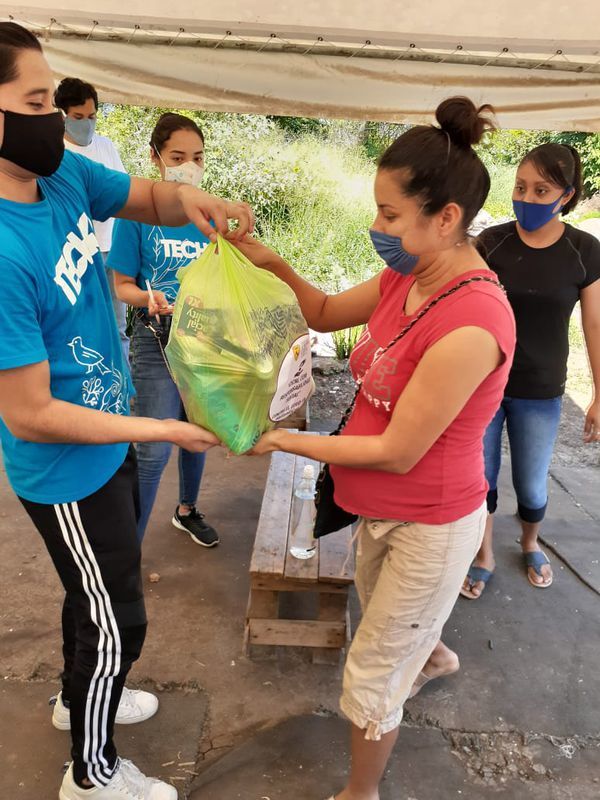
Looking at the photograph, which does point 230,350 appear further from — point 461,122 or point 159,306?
point 159,306

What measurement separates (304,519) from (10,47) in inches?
76.4

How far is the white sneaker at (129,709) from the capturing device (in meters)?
2.14

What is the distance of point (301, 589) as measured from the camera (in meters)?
2.40

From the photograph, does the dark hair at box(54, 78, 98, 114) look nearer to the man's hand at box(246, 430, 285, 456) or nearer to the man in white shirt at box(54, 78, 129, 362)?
the man in white shirt at box(54, 78, 129, 362)

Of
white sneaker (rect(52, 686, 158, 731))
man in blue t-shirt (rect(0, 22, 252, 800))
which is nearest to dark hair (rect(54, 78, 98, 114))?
man in blue t-shirt (rect(0, 22, 252, 800))

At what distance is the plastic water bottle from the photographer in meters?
2.50

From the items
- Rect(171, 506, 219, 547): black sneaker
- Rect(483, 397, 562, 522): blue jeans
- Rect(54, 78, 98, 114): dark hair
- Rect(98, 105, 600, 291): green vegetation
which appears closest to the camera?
Rect(483, 397, 562, 522): blue jeans

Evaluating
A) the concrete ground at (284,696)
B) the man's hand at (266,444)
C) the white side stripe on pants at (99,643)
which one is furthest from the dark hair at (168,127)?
the concrete ground at (284,696)

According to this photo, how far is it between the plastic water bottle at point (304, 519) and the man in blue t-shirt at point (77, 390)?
3.00 feet

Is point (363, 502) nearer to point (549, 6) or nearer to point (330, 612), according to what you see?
point (330, 612)

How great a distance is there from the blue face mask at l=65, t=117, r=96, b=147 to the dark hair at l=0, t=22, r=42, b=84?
8.84 ft

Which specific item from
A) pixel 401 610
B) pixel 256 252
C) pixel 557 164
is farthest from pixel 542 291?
pixel 401 610

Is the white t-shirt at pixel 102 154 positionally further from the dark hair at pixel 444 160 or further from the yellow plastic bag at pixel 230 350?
the dark hair at pixel 444 160

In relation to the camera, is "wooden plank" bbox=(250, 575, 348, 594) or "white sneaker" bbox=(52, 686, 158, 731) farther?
"wooden plank" bbox=(250, 575, 348, 594)
